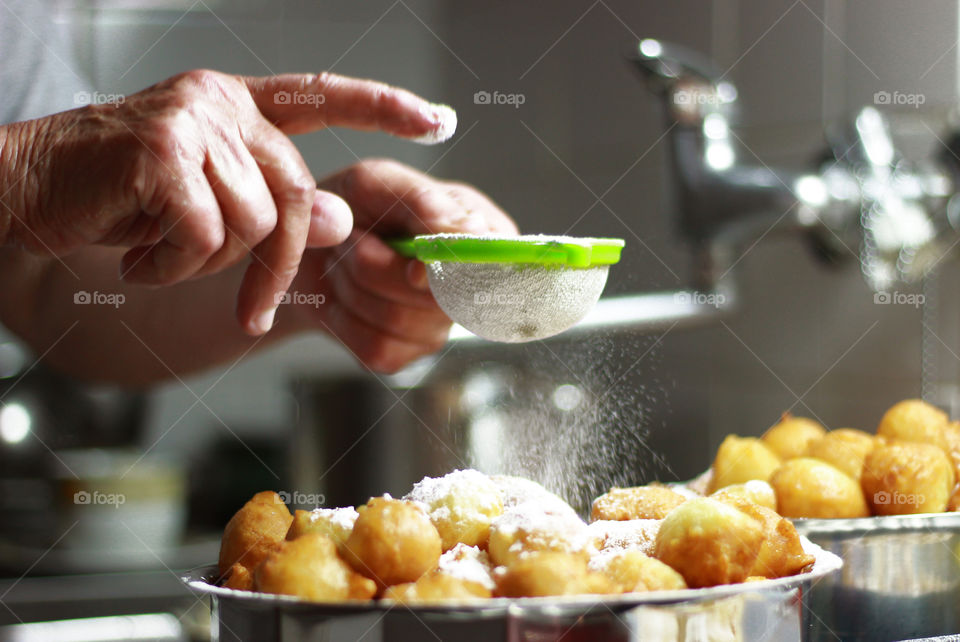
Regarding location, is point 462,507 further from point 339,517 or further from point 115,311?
point 115,311

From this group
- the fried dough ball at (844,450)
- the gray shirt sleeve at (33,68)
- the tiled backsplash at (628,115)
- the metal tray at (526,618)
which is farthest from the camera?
the tiled backsplash at (628,115)

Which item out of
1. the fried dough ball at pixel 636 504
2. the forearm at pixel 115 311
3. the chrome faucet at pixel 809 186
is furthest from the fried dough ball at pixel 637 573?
the chrome faucet at pixel 809 186

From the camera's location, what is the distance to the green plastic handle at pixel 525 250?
0.66m

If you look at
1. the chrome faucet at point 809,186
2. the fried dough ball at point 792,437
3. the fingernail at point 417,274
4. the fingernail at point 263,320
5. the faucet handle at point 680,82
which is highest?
the faucet handle at point 680,82

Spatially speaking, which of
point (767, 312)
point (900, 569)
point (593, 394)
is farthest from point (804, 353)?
point (900, 569)

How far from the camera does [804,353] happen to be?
152cm

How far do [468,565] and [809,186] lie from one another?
979 millimetres

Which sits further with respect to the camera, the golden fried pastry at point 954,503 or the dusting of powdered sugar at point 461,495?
the golden fried pastry at point 954,503

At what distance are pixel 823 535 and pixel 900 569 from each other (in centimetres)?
6

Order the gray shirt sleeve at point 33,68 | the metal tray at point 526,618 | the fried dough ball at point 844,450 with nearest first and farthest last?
the metal tray at point 526,618, the fried dough ball at point 844,450, the gray shirt sleeve at point 33,68

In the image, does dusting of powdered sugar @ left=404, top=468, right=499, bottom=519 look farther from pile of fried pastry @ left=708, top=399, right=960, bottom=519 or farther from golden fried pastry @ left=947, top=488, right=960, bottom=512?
golden fried pastry @ left=947, top=488, right=960, bottom=512

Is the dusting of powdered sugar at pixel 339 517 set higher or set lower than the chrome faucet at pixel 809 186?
lower

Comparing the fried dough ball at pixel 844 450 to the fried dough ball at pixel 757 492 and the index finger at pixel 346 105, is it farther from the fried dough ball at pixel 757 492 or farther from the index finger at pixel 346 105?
the index finger at pixel 346 105

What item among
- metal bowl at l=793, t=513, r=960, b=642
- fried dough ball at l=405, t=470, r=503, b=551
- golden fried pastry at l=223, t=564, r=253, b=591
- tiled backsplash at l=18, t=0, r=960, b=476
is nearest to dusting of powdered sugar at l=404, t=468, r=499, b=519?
fried dough ball at l=405, t=470, r=503, b=551
